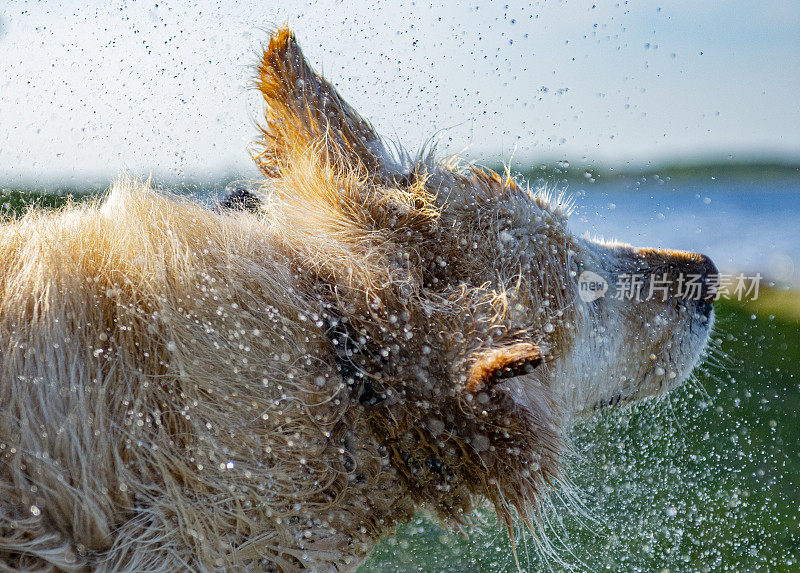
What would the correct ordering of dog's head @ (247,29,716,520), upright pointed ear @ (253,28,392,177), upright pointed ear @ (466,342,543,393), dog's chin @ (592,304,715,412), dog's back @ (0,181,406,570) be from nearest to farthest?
upright pointed ear @ (466,342,543,393), dog's back @ (0,181,406,570), dog's head @ (247,29,716,520), upright pointed ear @ (253,28,392,177), dog's chin @ (592,304,715,412)

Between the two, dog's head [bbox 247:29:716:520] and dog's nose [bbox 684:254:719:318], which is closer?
dog's head [bbox 247:29:716:520]

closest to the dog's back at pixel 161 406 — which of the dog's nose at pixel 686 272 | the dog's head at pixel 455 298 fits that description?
the dog's head at pixel 455 298

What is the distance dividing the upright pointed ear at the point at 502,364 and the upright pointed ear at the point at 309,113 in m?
0.87

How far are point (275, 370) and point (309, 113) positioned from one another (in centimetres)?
92

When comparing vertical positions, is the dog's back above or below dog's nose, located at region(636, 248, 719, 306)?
below

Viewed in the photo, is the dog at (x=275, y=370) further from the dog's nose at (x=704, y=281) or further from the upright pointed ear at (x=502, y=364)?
the dog's nose at (x=704, y=281)

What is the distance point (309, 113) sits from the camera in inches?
86.4

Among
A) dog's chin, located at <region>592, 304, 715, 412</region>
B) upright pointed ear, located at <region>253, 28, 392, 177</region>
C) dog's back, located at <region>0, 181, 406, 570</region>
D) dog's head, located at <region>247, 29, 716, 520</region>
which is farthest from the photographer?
dog's chin, located at <region>592, 304, 715, 412</region>

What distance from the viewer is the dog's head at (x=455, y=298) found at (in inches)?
70.6

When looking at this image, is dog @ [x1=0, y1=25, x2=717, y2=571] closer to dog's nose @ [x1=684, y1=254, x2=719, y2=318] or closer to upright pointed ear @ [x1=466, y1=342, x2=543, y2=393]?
upright pointed ear @ [x1=466, y1=342, x2=543, y2=393]

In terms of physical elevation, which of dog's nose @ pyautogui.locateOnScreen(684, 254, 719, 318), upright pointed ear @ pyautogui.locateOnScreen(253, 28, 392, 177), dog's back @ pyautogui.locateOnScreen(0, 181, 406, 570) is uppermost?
upright pointed ear @ pyautogui.locateOnScreen(253, 28, 392, 177)

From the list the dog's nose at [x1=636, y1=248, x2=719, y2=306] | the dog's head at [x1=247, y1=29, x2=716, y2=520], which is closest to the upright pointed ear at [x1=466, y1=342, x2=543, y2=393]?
the dog's head at [x1=247, y1=29, x2=716, y2=520]

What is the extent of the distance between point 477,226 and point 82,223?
1.26 meters

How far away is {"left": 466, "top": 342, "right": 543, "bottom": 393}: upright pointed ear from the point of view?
4.86 feet
